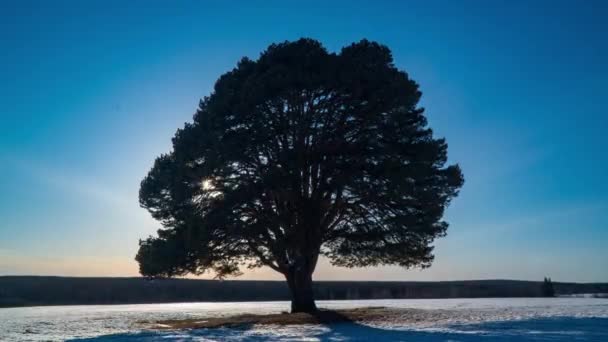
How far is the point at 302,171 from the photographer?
3102 centimetres

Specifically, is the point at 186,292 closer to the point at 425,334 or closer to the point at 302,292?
the point at 302,292

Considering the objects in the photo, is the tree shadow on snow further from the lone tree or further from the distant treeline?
the distant treeline

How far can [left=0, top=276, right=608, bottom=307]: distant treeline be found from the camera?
62.2 metres

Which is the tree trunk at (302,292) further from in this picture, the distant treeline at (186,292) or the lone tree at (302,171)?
the distant treeline at (186,292)

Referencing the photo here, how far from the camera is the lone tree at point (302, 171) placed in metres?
29.2

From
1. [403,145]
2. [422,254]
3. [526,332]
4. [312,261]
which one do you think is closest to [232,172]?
[312,261]

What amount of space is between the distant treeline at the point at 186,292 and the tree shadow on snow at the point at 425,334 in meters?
42.4

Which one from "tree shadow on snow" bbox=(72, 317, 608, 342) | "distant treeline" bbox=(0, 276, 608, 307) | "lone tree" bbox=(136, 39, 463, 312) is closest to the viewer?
"tree shadow on snow" bbox=(72, 317, 608, 342)

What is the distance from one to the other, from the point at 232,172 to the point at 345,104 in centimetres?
702

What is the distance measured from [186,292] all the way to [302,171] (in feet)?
154

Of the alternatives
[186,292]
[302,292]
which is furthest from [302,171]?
[186,292]

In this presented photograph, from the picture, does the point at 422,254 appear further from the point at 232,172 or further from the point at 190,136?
the point at 190,136

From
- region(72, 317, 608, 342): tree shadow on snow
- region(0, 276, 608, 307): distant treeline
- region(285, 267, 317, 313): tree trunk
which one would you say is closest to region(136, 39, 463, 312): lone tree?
region(285, 267, 317, 313): tree trunk

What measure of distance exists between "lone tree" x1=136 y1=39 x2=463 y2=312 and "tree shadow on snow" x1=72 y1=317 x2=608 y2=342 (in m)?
7.46
